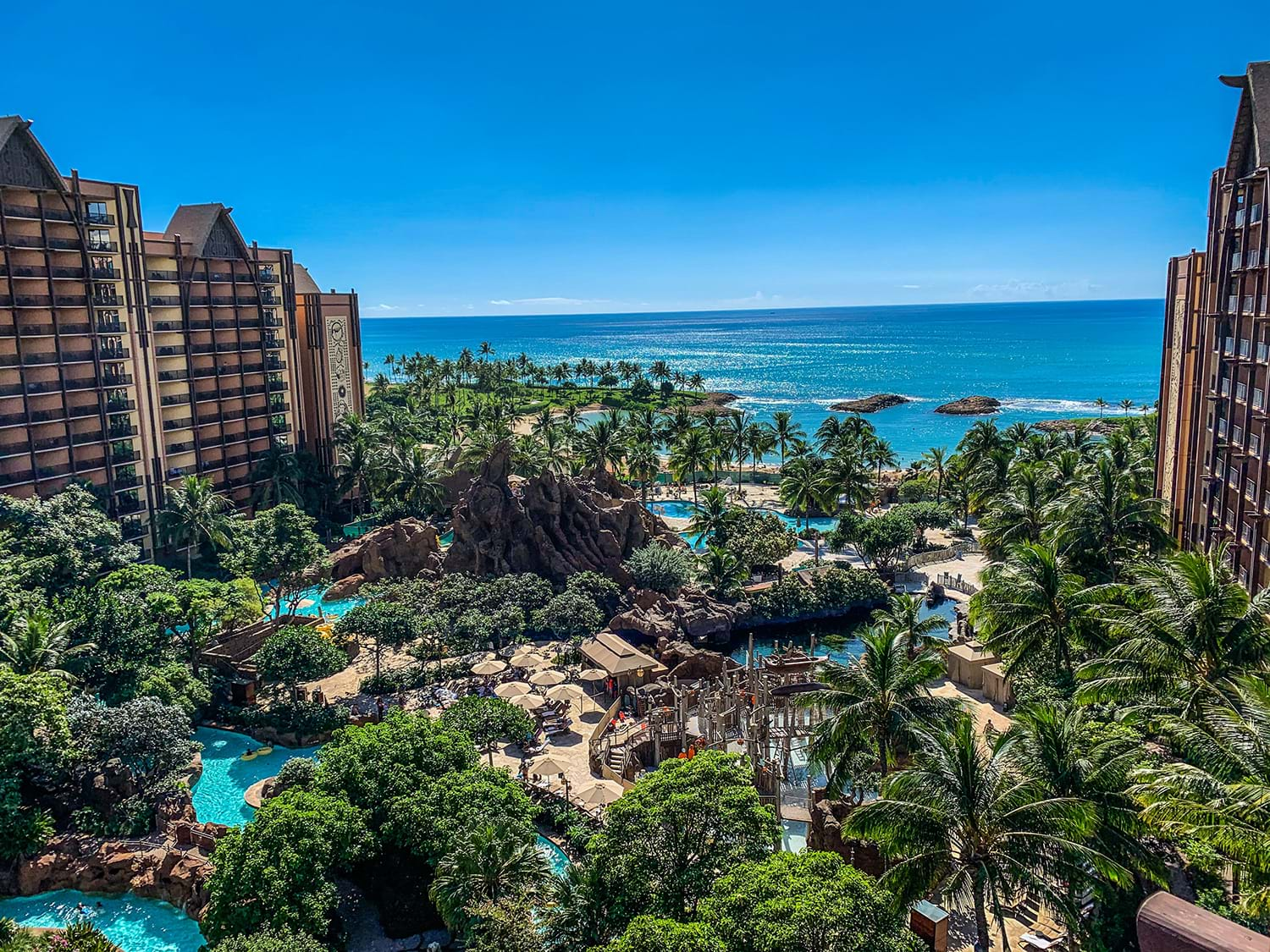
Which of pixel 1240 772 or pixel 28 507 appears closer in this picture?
pixel 1240 772

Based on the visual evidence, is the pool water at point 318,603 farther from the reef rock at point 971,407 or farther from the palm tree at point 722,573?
the reef rock at point 971,407

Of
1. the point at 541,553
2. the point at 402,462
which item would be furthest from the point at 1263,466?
the point at 402,462

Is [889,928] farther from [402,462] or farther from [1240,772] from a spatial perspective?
[402,462]

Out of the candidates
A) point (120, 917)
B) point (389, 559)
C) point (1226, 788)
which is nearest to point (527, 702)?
point (120, 917)

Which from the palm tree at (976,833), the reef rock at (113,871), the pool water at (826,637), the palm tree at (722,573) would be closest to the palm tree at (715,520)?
the palm tree at (722,573)

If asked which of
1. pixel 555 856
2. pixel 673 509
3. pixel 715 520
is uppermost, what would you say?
pixel 715 520

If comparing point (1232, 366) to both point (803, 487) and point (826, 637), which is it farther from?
point (803, 487)
